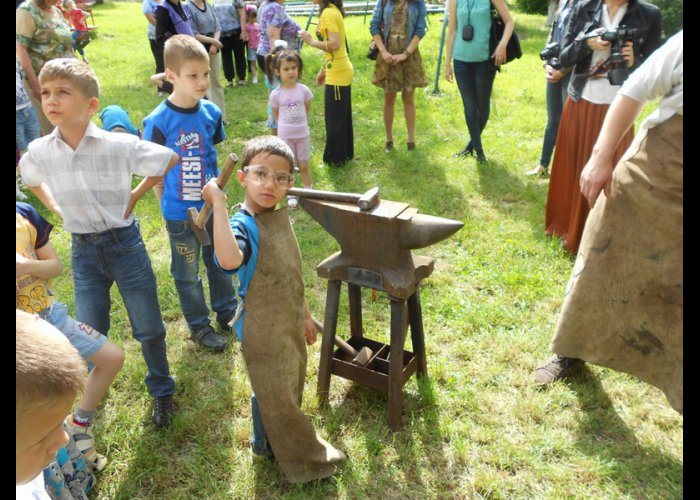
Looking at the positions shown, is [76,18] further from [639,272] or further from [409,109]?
[639,272]

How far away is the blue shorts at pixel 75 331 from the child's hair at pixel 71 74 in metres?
1.03

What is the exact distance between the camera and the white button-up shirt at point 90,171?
2613mm

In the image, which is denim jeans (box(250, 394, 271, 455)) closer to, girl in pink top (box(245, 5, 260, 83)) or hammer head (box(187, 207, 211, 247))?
hammer head (box(187, 207, 211, 247))

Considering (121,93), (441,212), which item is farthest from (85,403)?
(121,93)

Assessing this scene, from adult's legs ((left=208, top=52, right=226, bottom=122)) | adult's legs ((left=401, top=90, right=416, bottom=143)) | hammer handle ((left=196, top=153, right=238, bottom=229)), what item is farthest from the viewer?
adult's legs ((left=208, top=52, right=226, bottom=122))

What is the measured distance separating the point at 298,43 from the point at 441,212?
352cm

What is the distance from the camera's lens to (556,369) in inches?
127

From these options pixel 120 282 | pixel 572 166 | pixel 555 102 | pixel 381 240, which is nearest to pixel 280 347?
pixel 381 240

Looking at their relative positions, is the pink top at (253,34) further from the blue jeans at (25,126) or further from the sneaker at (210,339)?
the sneaker at (210,339)

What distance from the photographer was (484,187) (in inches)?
231

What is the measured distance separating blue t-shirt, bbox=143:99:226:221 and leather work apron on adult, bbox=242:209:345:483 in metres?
1.15

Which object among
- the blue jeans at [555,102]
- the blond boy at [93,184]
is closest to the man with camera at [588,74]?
the blue jeans at [555,102]

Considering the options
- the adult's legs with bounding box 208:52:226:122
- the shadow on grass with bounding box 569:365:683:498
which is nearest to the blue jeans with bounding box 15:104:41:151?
the adult's legs with bounding box 208:52:226:122

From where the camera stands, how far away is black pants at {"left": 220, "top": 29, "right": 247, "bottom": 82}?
9844mm
